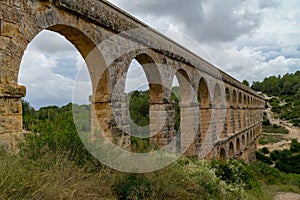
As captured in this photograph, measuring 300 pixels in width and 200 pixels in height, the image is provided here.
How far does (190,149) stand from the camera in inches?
401

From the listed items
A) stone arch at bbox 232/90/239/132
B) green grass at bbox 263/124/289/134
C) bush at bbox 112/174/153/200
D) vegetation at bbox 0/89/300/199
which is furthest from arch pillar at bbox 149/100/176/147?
green grass at bbox 263/124/289/134

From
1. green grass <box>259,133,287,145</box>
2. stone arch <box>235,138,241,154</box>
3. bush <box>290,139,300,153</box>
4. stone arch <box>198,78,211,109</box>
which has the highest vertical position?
stone arch <box>198,78,211,109</box>

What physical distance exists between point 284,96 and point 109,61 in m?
57.3

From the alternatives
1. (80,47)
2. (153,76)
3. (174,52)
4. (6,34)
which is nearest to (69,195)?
(6,34)

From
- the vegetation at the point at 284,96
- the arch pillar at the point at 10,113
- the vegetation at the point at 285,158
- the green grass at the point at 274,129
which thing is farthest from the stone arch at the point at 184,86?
the vegetation at the point at 284,96

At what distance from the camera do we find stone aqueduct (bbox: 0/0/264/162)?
3822 mm

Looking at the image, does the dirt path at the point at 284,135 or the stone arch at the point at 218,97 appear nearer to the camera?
the stone arch at the point at 218,97

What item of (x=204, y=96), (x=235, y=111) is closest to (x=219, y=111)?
(x=204, y=96)

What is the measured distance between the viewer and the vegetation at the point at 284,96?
1817 inches

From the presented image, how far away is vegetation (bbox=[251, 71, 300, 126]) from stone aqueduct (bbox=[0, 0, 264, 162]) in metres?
37.4

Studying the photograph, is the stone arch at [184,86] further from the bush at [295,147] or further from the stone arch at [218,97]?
the bush at [295,147]

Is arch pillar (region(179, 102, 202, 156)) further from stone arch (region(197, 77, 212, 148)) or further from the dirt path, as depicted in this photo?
the dirt path

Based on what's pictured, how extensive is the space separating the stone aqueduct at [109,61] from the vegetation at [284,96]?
123ft

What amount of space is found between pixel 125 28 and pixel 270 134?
119ft
